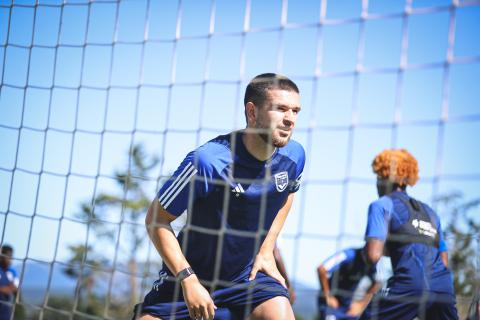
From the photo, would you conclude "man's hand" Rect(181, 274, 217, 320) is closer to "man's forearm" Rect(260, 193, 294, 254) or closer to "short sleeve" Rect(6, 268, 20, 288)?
"man's forearm" Rect(260, 193, 294, 254)

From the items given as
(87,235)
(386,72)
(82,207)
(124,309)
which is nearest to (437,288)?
(386,72)

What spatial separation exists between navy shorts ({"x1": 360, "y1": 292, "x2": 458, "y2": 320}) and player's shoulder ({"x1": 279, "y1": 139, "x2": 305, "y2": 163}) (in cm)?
101

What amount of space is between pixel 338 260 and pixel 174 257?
286cm

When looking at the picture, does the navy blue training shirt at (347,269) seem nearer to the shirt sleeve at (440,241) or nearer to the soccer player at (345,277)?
the soccer player at (345,277)

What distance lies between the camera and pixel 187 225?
3.81 m

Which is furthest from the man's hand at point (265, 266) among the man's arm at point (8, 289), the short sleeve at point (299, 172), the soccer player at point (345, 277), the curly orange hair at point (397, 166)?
the man's arm at point (8, 289)

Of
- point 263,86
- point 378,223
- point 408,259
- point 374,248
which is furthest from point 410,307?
point 263,86

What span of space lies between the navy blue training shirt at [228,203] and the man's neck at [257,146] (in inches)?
1.0

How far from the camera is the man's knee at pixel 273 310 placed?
142 inches

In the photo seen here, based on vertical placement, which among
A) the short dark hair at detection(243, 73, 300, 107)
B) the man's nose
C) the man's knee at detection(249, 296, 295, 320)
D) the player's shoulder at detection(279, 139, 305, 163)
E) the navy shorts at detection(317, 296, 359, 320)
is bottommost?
the navy shorts at detection(317, 296, 359, 320)

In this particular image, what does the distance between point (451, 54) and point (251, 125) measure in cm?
128

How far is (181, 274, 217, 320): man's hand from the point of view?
3.43 m

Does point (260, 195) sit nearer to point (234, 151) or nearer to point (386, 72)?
point (234, 151)

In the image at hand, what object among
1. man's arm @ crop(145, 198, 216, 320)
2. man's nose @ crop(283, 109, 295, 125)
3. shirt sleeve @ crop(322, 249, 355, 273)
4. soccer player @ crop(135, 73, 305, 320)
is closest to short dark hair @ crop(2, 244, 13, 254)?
shirt sleeve @ crop(322, 249, 355, 273)
